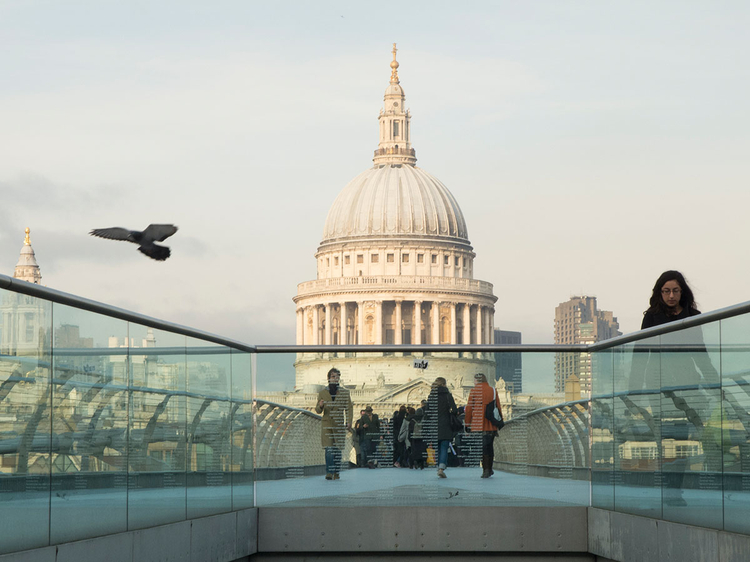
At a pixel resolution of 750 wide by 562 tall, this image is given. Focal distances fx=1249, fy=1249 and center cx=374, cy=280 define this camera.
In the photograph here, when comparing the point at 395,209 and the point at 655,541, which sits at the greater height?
the point at 395,209

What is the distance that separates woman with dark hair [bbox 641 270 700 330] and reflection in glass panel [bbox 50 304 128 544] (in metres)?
4.02

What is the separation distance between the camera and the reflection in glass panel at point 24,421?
17.8 feet

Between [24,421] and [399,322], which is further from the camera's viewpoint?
[399,322]

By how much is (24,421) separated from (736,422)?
358cm

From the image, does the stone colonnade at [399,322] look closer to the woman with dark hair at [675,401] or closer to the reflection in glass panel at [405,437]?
the reflection in glass panel at [405,437]

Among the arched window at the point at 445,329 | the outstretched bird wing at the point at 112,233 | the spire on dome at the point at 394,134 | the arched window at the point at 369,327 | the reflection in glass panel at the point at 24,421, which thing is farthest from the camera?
the spire on dome at the point at 394,134

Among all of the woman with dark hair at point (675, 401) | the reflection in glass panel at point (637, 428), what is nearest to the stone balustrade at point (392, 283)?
the reflection in glass panel at point (637, 428)

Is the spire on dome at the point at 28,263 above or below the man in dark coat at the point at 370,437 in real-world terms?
above

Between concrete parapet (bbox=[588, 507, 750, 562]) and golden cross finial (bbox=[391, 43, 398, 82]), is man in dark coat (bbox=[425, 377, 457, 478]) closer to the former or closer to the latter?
concrete parapet (bbox=[588, 507, 750, 562])

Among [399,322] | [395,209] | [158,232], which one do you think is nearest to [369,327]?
[399,322]

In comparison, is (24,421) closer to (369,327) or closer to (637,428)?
(637,428)

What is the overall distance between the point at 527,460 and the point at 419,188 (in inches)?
4501

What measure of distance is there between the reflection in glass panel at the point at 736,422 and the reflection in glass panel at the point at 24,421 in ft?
11.2

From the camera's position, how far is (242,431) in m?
9.66
